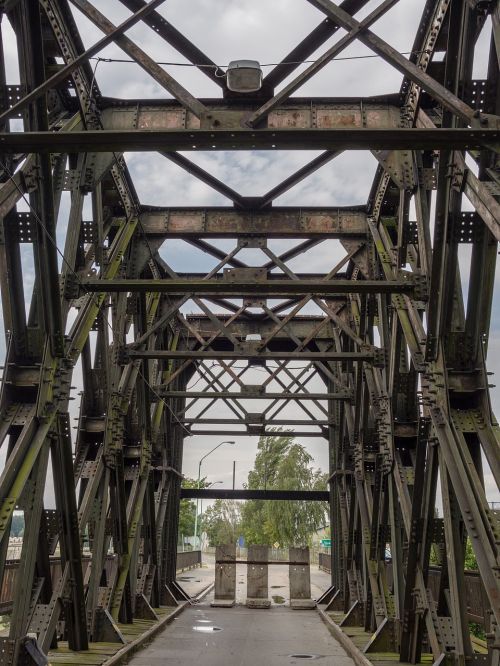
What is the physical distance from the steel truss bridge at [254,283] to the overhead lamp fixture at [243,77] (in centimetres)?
20

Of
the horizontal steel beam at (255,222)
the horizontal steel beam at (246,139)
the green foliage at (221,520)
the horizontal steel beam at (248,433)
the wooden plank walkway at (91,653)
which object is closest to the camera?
the horizontal steel beam at (246,139)

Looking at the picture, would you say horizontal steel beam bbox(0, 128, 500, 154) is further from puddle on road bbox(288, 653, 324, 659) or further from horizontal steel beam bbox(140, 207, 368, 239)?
puddle on road bbox(288, 653, 324, 659)

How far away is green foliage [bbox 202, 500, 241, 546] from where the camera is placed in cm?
9144

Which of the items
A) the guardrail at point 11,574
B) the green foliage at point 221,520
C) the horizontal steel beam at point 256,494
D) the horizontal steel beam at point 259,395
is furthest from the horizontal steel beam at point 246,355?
the green foliage at point 221,520

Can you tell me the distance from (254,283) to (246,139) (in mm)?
4129

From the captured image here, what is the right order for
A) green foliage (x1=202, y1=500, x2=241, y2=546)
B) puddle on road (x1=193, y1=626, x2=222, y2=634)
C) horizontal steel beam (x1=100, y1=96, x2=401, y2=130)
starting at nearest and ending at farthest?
1. horizontal steel beam (x1=100, y1=96, x2=401, y2=130)
2. puddle on road (x1=193, y1=626, x2=222, y2=634)
3. green foliage (x1=202, y1=500, x2=241, y2=546)

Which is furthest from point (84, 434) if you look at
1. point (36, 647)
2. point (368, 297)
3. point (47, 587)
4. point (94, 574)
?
point (368, 297)

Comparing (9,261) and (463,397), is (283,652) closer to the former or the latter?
(463,397)

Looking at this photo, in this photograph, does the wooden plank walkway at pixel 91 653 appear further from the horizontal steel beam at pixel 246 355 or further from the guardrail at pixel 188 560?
the guardrail at pixel 188 560

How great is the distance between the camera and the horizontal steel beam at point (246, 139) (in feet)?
19.1

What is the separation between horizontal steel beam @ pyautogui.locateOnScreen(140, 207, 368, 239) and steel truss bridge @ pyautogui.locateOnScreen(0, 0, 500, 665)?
35 millimetres

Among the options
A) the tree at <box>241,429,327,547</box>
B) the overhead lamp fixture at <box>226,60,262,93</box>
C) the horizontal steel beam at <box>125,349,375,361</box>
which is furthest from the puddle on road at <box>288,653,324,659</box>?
the tree at <box>241,429,327,547</box>

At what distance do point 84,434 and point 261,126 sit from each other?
297 inches

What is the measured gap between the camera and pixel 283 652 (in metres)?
11.4
